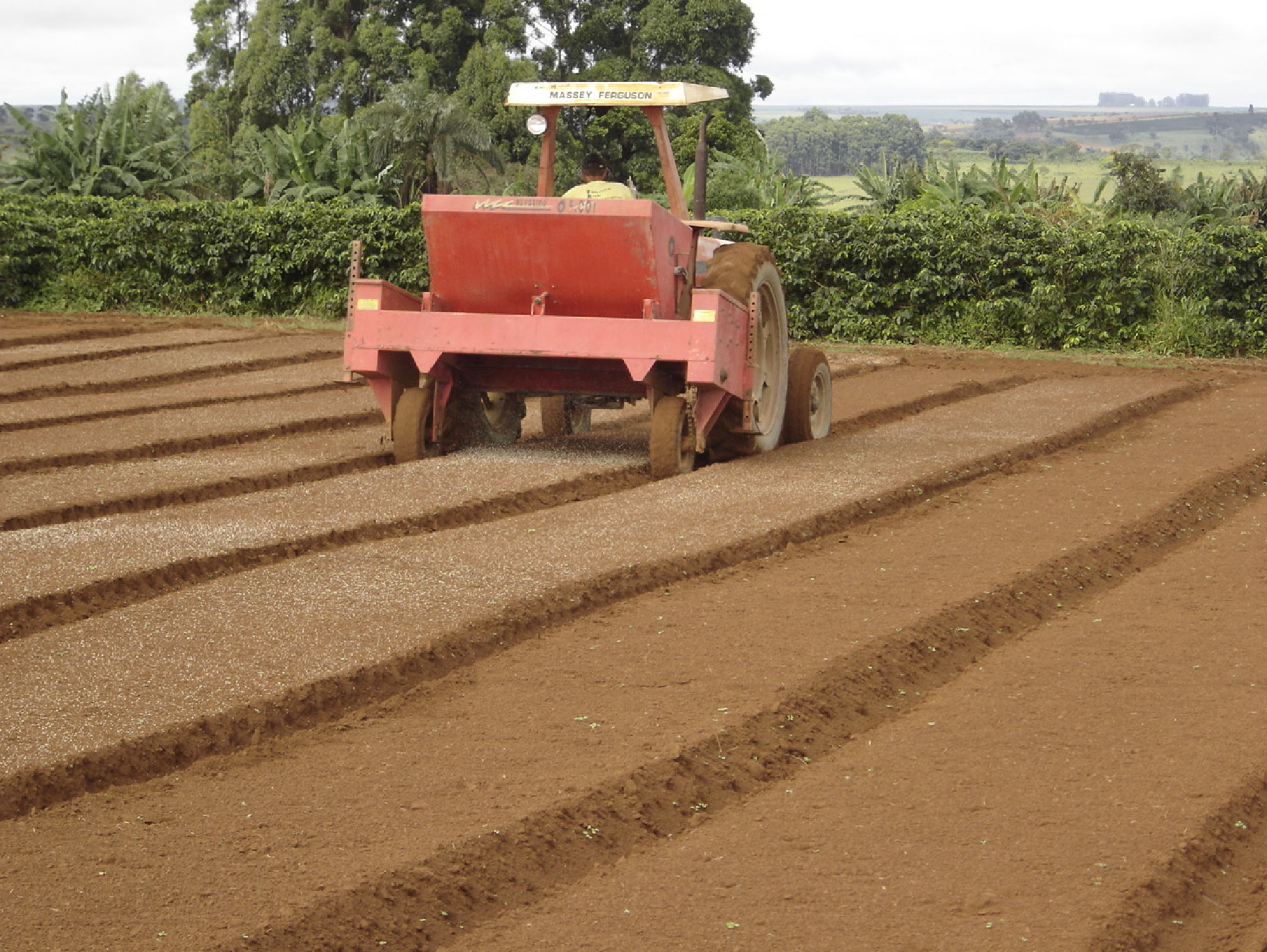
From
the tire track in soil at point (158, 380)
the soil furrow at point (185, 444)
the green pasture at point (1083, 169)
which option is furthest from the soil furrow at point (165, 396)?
the green pasture at point (1083, 169)

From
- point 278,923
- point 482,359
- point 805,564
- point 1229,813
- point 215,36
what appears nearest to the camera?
point 278,923

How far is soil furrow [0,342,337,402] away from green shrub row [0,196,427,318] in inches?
143

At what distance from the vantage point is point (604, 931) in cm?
379

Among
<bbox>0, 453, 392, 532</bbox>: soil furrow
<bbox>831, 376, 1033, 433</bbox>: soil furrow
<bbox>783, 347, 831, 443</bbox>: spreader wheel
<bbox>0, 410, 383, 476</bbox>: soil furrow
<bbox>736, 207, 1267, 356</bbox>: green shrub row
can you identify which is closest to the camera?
<bbox>0, 453, 392, 532</bbox>: soil furrow

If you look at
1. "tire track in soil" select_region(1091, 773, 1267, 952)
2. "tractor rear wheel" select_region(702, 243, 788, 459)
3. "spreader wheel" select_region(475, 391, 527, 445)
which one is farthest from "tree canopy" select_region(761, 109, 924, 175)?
"tire track in soil" select_region(1091, 773, 1267, 952)

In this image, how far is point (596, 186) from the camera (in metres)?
10.0

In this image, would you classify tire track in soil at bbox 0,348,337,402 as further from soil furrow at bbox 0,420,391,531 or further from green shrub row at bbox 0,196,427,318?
green shrub row at bbox 0,196,427,318

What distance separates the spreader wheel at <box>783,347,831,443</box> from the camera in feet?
36.3

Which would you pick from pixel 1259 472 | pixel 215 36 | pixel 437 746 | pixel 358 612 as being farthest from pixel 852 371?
pixel 215 36

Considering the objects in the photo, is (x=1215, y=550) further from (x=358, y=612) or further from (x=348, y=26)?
(x=348, y=26)

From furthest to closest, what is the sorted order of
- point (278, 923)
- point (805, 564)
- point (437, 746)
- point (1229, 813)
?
1. point (805, 564)
2. point (437, 746)
3. point (1229, 813)
4. point (278, 923)

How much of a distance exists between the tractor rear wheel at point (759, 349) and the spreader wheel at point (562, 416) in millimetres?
1398

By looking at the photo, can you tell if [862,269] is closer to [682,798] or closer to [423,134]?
[423,134]

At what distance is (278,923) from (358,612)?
263 cm
